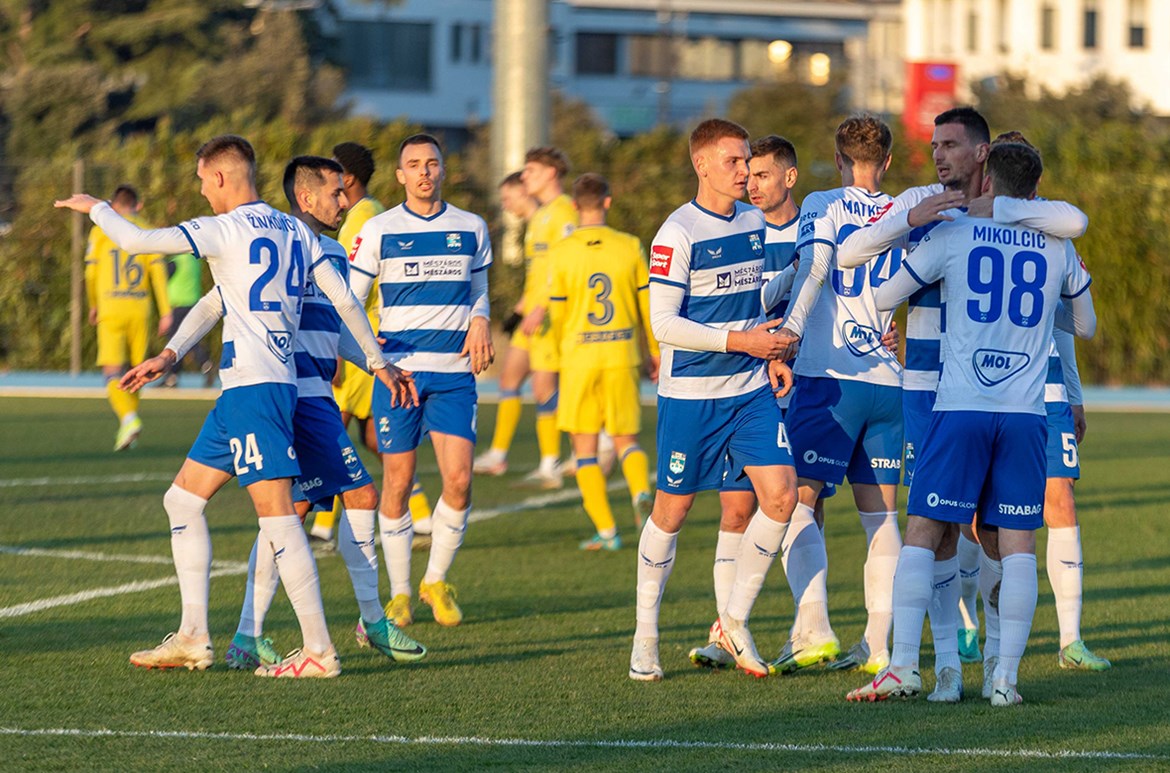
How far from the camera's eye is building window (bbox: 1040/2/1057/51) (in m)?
64.1

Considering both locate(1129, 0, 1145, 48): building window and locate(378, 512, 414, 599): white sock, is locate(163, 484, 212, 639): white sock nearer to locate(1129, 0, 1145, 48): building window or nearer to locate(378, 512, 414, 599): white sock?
locate(378, 512, 414, 599): white sock

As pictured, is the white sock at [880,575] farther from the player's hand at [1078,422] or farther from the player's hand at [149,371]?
the player's hand at [149,371]

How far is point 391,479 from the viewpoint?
866cm

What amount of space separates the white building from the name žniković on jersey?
56.6m

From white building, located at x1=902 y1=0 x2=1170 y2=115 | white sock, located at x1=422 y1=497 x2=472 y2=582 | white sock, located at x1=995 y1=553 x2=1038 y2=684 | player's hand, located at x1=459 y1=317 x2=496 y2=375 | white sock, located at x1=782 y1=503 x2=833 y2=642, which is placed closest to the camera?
white sock, located at x1=995 y1=553 x2=1038 y2=684

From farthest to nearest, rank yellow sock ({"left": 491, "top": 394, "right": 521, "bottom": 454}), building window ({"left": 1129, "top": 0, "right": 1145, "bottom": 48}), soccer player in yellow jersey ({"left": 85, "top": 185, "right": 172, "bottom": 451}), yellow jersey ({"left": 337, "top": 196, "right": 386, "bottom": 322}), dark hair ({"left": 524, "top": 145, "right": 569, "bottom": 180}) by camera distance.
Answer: building window ({"left": 1129, "top": 0, "right": 1145, "bottom": 48})
soccer player in yellow jersey ({"left": 85, "top": 185, "right": 172, "bottom": 451})
yellow sock ({"left": 491, "top": 394, "right": 521, "bottom": 454})
dark hair ({"left": 524, "top": 145, "right": 569, "bottom": 180})
yellow jersey ({"left": 337, "top": 196, "right": 386, "bottom": 322})

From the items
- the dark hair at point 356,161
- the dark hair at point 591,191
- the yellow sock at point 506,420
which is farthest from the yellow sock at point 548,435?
the dark hair at point 356,161

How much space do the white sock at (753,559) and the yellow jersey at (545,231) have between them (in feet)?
17.9

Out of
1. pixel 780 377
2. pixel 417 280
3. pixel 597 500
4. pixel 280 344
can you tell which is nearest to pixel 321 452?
pixel 280 344

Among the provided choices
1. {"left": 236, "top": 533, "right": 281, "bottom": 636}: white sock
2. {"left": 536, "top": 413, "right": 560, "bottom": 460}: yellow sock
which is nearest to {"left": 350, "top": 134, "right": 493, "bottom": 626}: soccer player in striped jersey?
{"left": 236, "top": 533, "right": 281, "bottom": 636}: white sock

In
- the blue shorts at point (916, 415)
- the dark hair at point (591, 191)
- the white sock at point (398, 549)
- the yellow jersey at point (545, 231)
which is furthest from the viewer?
A: the yellow jersey at point (545, 231)

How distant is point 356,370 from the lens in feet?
33.0

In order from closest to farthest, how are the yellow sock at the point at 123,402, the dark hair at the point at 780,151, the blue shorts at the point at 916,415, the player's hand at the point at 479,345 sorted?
the blue shorts at the point at 916,415
the dark hair at the point at 780,151
the player's hand at the point at 479,345
the yellow sock at the point at 123,402

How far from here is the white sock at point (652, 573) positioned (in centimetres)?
725
